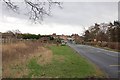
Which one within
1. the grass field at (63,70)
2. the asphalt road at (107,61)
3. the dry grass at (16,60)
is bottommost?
the asphalt road at (107,61)

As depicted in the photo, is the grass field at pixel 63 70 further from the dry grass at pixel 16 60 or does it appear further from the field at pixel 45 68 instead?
the dry grass at pixel 16 60

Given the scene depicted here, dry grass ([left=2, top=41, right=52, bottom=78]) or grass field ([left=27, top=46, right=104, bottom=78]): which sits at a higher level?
dry grass ([left=2, top=41, right=52, bottom=78])

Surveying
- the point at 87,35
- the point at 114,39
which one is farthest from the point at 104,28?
the point at 114,39

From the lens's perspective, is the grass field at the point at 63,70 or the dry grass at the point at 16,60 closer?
the grass field at the point at 63,70

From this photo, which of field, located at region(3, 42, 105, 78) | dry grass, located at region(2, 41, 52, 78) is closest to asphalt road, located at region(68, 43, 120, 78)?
field, located at region(3, 42, 105, 78)

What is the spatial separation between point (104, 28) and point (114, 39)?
42929mm

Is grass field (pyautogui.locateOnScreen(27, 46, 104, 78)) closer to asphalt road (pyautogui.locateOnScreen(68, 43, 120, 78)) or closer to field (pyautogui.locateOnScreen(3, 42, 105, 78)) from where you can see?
field (pyautogui.locateOnScreen(3, 42, 105, 78))

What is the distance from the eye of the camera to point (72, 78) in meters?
12.8

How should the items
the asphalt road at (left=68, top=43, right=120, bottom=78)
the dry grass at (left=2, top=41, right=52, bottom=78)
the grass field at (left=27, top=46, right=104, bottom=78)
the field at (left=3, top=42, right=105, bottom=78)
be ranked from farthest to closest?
the asphalt road at (left=68, top=43, right=120, bottom=78) < the dry grass at (left=2, top=41, right=52, bottom=78) < the grass field at (left=27, top=46, right=104, bottom=78) < the field at (left=3, top=42, right=105, bottom=78)

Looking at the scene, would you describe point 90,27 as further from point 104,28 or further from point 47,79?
point 47,79

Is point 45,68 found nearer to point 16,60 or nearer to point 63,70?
point 63,70

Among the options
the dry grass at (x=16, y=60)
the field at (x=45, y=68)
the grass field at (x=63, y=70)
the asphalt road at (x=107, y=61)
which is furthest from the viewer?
the asphalt road at (x=107, y=61)

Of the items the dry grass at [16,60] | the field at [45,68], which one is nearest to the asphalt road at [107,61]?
the field at [45,68]

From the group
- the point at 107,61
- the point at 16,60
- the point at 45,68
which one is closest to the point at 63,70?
the point at 45,68
